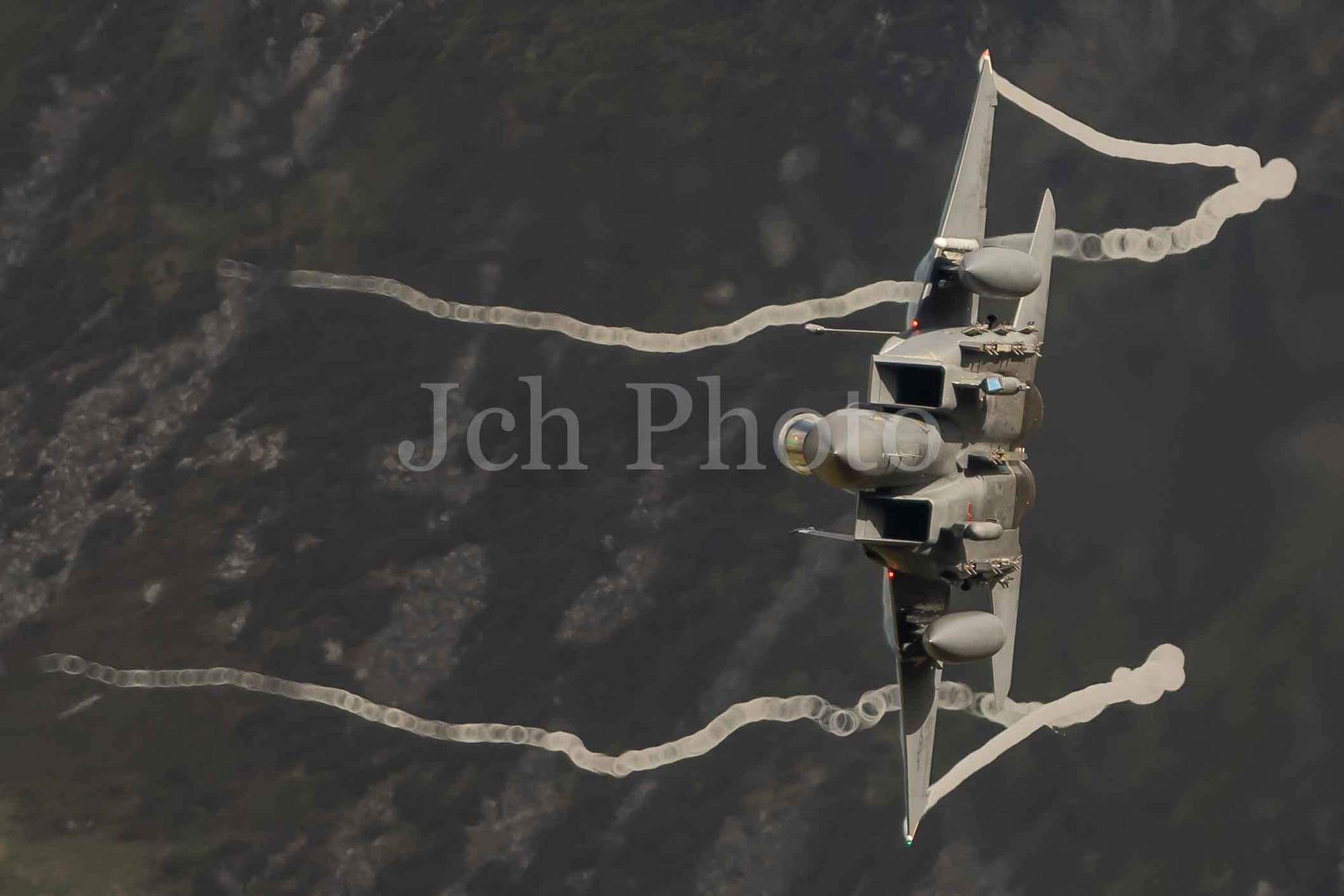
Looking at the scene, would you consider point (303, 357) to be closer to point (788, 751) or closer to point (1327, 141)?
point (788, 751)

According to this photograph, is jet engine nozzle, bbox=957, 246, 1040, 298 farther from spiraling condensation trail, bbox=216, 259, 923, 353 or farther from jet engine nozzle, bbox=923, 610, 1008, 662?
spiraling condensation trail, bbox=216, 259, 923, 353

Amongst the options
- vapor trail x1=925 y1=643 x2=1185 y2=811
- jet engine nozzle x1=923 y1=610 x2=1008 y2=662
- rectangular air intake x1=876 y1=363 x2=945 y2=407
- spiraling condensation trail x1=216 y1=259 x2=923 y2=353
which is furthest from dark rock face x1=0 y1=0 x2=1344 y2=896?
jet engine nozzle x1=923 y1=610 x2=1008 y2=662

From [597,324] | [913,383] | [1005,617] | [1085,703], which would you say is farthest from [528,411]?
[1085,703]

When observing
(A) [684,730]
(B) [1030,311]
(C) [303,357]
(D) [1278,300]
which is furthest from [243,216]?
(D) [1278,300]

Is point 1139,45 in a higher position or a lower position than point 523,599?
higher

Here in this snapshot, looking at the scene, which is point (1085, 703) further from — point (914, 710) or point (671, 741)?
point (671, 741)

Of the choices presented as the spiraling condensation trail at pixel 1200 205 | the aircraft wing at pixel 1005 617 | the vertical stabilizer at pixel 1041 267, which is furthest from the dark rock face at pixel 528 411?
the aircraft wing at pixel 1005 617
